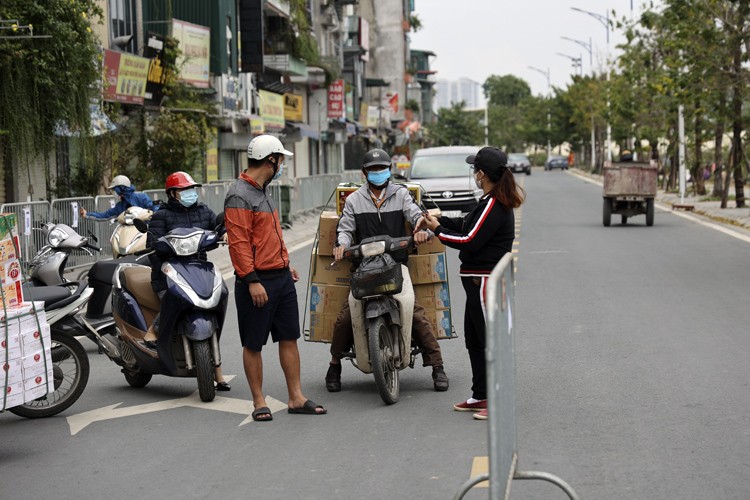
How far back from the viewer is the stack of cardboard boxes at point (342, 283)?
29.5 feet

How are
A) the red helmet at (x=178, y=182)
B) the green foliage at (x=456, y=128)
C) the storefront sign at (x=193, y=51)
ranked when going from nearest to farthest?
the red helmet at (x=178, y=182)
the storefront sign at (x=193, y=51)
the green foliage at (x=456, y=128)

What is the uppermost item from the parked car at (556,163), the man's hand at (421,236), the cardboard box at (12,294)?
the man's hand at (421,236)

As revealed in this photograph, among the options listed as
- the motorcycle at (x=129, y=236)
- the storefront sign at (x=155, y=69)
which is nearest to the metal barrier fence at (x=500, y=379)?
the motorcycle at (x=129, y=236)

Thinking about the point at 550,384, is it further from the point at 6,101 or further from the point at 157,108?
the point at 157,108

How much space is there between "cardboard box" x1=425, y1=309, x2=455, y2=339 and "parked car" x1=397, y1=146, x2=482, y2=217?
17948mm

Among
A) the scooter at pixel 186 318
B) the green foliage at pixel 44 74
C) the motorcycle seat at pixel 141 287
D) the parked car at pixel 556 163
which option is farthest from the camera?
the parked car at pixel 556 163

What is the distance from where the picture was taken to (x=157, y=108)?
28922mm

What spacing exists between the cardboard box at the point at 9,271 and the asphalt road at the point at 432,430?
1.05 metres

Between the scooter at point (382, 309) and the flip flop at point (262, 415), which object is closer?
the flip flop at point (262, 415)

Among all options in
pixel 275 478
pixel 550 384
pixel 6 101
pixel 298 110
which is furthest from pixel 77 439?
pixel 298 110

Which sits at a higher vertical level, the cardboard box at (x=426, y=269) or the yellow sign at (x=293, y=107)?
the yellow sign at (x=293, y=107)

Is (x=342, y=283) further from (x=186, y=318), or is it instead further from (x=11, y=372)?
(x=11, y=372)

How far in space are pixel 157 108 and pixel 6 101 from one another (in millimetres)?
10898

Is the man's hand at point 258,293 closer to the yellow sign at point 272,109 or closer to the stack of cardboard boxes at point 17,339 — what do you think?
the stack of cardboard boxes at point 17,339
